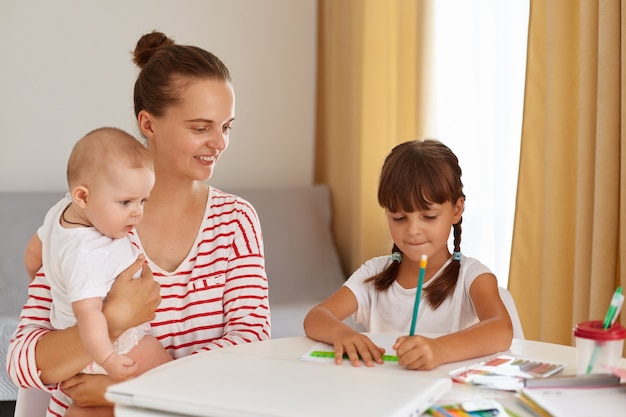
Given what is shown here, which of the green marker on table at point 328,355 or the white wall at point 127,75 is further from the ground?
the white wall at point 127,75

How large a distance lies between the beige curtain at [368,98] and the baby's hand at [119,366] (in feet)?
5.85

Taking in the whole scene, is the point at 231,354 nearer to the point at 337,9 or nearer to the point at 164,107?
the point at 164,107

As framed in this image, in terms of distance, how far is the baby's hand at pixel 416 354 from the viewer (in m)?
1.18

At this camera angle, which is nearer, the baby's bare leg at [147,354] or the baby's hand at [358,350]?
the baby's hand at [358,350]

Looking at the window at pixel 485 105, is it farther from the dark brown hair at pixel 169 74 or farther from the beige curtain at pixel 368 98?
the dark brown hair at pixel 169 74

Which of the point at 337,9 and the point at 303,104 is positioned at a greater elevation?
the point at 337,9

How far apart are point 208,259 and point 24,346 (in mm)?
362

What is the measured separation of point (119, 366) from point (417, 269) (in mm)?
640

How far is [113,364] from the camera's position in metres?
1.27

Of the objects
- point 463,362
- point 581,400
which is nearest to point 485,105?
point 463,362

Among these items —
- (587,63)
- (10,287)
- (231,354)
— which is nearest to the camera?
(231,354)

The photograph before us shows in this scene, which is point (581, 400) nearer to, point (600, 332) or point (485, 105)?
point (600, 332)

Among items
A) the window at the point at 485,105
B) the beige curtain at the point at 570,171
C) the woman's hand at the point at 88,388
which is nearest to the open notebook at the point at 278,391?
the woman's hand at the point at 88,388

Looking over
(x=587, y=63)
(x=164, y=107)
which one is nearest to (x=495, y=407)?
(x=164, y=107)
